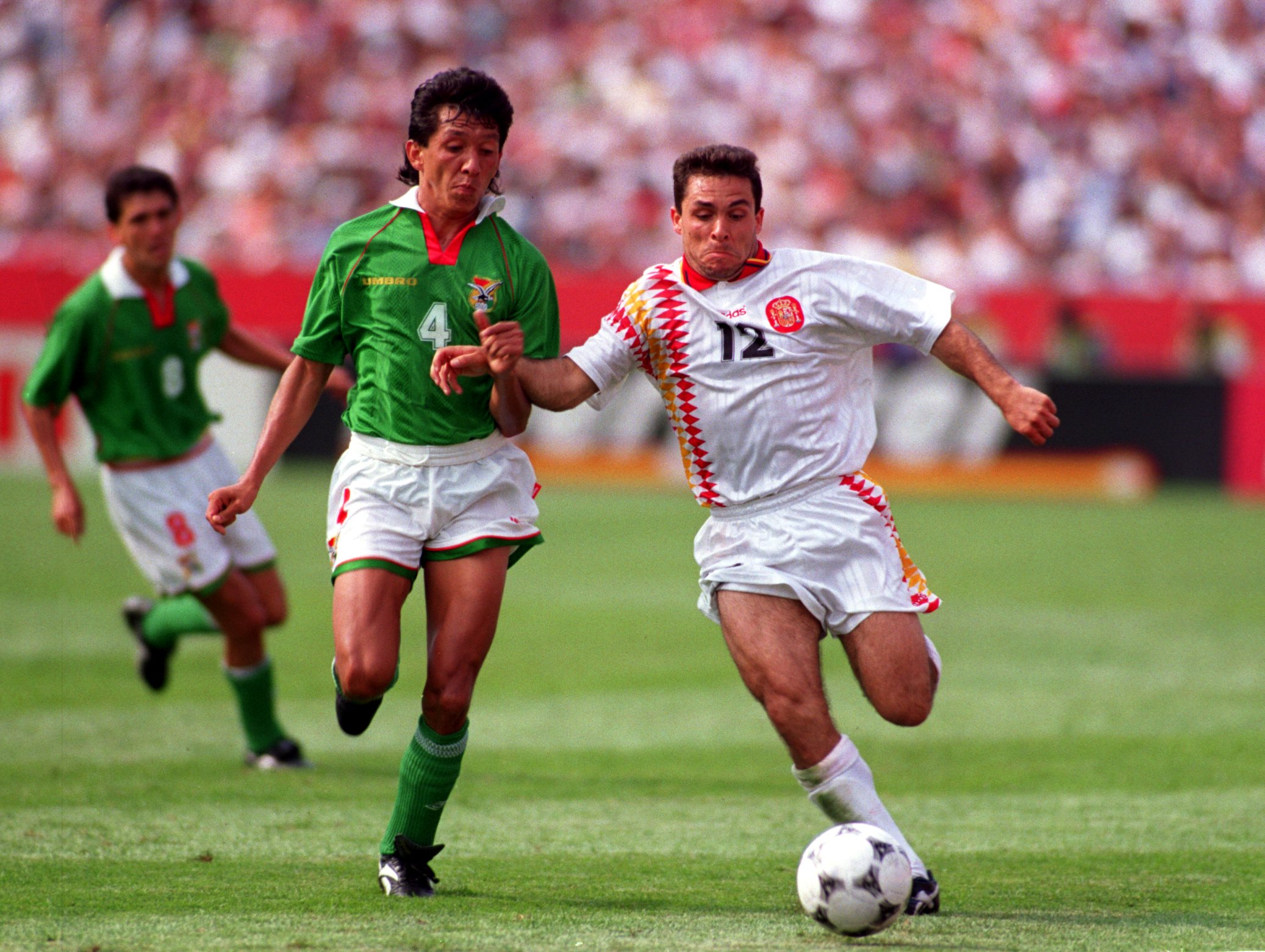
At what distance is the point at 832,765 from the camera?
4996 mm

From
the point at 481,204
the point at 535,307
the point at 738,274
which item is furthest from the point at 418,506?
the point at 738,274

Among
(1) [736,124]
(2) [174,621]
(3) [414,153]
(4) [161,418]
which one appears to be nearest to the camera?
(3) [414,153]

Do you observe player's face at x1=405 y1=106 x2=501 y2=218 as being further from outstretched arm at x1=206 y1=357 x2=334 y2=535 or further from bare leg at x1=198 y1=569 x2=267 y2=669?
bare leg at x1=198 y1=569 x2=267 y2=669

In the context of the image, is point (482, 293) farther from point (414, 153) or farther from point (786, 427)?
point (786, 427)

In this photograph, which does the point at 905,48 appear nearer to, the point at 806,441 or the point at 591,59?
the point at 591,59

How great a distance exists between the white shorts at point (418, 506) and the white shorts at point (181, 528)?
2.42m

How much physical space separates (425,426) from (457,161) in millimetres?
834

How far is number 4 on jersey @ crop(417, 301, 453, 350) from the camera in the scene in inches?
206

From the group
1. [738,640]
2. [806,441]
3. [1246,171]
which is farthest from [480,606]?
[1246,171]

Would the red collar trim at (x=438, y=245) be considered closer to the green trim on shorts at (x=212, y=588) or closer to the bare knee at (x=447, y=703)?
the bare knee at (x=447, y=703)

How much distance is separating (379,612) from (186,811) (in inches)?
72.6

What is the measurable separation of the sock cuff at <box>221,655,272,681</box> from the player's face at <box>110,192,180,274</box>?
1890 millimetres

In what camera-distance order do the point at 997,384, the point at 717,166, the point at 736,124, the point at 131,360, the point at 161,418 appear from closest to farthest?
the point at 997,384
the point at 717,166
the point at 131,360
the point at 161,418
the point at 736,124

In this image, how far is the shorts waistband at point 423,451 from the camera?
17.3ft
